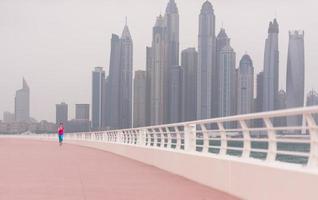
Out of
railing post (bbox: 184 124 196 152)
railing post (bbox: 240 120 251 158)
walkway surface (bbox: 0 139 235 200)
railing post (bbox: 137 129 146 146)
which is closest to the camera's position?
walkway surface (bbox: 0 139 235 200)

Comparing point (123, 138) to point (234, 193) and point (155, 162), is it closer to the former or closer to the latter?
point (155, 162)

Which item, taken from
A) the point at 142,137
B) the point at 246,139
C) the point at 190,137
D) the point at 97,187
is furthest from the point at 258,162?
the point at 142,137

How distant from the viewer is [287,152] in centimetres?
978

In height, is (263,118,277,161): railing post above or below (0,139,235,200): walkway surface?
above

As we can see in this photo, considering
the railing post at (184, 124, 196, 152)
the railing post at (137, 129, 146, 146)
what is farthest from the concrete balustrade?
the railing post at (137, 129, 146, 146)

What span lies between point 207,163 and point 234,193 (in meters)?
2.32

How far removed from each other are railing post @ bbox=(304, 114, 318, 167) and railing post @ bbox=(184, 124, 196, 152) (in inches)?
323

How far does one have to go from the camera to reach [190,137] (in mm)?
17578

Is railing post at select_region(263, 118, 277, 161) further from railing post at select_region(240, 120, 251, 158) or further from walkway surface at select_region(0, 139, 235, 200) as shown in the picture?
walkway surface at select_region(0, 139, 235, 200)

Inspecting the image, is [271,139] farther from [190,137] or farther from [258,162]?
[190,137]

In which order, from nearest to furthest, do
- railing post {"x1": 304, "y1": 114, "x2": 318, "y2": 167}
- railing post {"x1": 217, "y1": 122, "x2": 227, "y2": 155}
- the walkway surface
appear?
railing post {"x1": 304, "y1": 114, "x2": 318, "y2": 167}
the walkway surface
railing post {"x1": 217, "y1": 122, "x2": 227, "y2": 155}

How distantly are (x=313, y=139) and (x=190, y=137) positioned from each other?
28.5ft

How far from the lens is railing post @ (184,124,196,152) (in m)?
17.4

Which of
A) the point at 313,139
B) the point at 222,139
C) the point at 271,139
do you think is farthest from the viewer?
the point at 222,139
